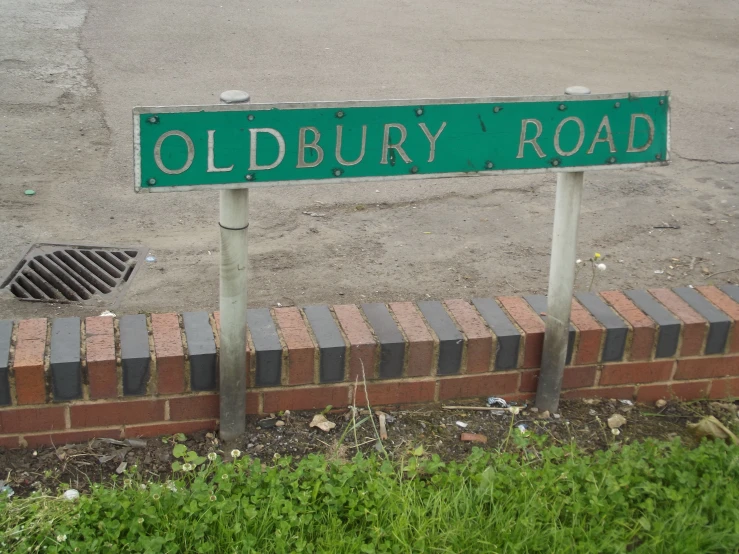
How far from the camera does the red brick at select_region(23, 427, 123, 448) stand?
9.03 feet

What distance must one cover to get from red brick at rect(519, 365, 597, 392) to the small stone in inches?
5.4

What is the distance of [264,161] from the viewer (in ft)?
8.01

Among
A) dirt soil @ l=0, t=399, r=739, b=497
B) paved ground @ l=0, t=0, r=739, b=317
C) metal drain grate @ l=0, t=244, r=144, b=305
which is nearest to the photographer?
dirt soil @ l=0, t=399, r=739, b=497

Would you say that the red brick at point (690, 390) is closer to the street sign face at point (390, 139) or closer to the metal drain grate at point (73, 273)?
the street sign face at point (390, 139)

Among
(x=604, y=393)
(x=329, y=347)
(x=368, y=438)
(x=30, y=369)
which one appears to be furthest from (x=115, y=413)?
(x=604, y=393)

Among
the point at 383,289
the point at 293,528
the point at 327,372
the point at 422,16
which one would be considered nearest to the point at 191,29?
the point at 422,16

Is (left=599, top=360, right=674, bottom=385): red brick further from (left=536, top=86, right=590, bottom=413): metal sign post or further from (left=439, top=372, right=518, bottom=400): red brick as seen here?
(left=439, top=372, right=518, bottom=400): red brick

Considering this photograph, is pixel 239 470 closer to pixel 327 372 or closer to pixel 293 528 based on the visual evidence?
pixel 293 528

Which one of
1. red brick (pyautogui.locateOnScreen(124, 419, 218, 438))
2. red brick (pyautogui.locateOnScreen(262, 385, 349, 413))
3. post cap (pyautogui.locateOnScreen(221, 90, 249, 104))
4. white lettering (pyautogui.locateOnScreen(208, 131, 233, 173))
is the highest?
post cap (pyautogui.locateOnScreen(221, 90, 249, 104))

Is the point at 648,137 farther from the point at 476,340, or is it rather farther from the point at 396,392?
the point at 396,392

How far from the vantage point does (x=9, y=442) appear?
273 centimetres

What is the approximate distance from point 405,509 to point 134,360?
921mm

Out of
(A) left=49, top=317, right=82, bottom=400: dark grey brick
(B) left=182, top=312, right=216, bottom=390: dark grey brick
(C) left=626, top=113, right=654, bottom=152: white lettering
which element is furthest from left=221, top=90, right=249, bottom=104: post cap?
(C) left=626, top=113, right=654, bottom=152: white lettering

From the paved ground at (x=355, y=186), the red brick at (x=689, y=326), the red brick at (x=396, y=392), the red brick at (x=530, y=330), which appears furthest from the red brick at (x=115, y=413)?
the red brick at (x=689, y=326)
